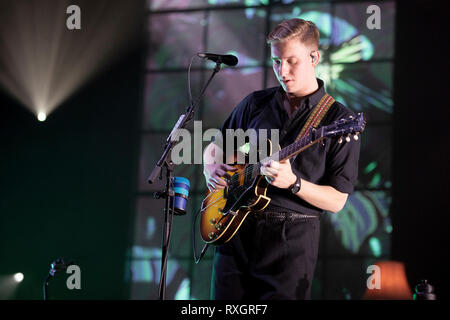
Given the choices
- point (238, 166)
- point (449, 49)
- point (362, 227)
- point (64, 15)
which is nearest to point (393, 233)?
point (362, 227)

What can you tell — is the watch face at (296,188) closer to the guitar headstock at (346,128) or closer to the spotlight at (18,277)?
the guitar headstock at (346,128)

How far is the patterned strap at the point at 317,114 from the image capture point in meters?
2.87

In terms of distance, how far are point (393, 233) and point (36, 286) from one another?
3832mm

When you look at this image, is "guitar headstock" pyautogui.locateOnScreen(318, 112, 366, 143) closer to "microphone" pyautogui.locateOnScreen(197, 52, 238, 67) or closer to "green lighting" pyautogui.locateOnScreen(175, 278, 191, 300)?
"microphone" pyautogui.locateOnScreen(197, 52, 238, 67)

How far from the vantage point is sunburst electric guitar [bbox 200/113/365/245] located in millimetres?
2674

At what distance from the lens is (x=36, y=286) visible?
21.2 ft

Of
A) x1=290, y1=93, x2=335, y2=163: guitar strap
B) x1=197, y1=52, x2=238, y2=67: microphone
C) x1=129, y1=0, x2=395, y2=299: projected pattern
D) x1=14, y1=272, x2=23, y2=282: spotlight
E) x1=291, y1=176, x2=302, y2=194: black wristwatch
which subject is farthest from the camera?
x1=14, y1=272, x2=23, y2=282: spotlight

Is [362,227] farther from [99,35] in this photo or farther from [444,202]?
[99,35]

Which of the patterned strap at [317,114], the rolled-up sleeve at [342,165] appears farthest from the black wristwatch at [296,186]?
the patterned strap at [317,114]

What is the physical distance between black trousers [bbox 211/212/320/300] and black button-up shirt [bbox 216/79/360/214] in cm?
8

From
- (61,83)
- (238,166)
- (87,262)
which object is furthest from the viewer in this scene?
(61,83)

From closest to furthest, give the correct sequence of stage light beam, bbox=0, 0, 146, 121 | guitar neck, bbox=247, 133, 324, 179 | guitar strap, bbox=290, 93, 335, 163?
1. guitar neck, bbox=247, 133, 324, 179
2. guitar strap, bbox=290, 93, 335, 163
3. stage light beam, bbox=0, 0, 146, 121

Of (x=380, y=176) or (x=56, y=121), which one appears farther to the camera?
(x=56, y=121)

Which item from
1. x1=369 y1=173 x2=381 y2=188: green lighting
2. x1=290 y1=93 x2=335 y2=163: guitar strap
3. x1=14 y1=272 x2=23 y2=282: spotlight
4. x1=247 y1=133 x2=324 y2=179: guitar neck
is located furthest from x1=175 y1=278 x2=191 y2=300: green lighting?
x1=290 y1=93 x2=335 y2=163: guitar strap
